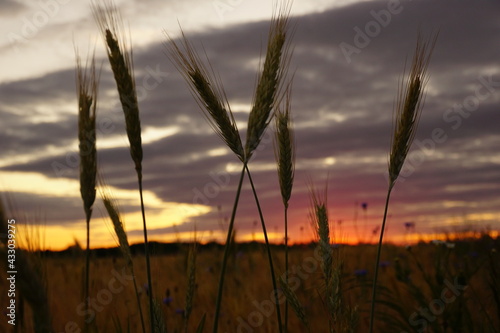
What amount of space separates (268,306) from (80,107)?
2.30 metres

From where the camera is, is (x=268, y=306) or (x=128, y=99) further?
(x=268, y=306)

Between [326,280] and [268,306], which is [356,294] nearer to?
[268,306]

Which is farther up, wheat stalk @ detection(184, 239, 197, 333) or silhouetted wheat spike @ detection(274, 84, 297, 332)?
silhouetted wheat spike @ detection(274, 84, 297, 332)

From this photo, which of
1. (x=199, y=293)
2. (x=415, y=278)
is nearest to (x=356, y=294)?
(x=415, y=278)

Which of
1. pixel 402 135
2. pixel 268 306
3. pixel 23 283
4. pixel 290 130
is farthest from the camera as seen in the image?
pixel 268 306

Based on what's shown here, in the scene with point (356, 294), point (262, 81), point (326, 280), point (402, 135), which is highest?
point (262, 81)

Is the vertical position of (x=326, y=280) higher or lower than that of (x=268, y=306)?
higher

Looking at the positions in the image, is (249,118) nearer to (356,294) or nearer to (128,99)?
(128,99)

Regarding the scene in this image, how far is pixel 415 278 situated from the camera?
5691 millimetres

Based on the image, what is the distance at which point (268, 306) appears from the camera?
393 centimetres

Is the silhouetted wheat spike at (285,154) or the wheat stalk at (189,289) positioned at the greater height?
the silhouetted wheat spike at (285,154)

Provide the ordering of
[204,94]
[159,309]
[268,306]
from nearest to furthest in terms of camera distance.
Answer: [204,94] → [159,309] → [268,306]

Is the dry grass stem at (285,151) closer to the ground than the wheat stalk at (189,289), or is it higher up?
higher up

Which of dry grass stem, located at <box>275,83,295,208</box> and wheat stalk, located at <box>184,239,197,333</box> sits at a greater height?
dry grass stem, located at <box>275,83,295,208</box>
